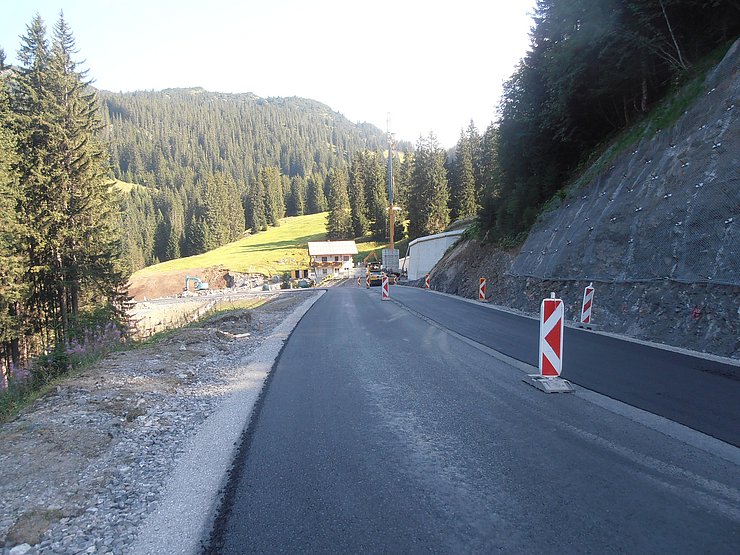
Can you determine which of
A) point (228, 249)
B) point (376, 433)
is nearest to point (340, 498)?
point (376, 433)

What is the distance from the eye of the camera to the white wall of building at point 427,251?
1828 inches

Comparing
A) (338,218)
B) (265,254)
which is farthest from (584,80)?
(338,218)

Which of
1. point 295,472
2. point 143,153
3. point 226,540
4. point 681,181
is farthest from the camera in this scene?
point 143,153

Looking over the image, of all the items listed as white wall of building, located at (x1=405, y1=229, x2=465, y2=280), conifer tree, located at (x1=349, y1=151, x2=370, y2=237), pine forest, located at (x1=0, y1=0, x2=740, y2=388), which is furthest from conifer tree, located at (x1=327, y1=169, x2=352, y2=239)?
pine forest, located at (x1=0, y1=0, x2=740, y2=388)

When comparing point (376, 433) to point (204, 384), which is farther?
point (204, 384)

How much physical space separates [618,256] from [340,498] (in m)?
13.0

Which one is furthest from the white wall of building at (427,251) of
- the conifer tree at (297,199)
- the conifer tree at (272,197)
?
the conifer tree at (297,199)

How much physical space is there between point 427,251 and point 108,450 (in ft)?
161

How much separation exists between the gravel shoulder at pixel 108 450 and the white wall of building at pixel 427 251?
38.8 m

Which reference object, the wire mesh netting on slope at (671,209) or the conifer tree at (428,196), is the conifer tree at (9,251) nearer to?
the wire mesh netting on slope at (671,209)

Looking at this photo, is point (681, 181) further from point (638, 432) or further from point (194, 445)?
point (194, 445)

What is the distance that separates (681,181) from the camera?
1255 cm

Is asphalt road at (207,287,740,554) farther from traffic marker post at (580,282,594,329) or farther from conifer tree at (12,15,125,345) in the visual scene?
conifer tree at (12,15,125,345)

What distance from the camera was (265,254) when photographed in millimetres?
92312
